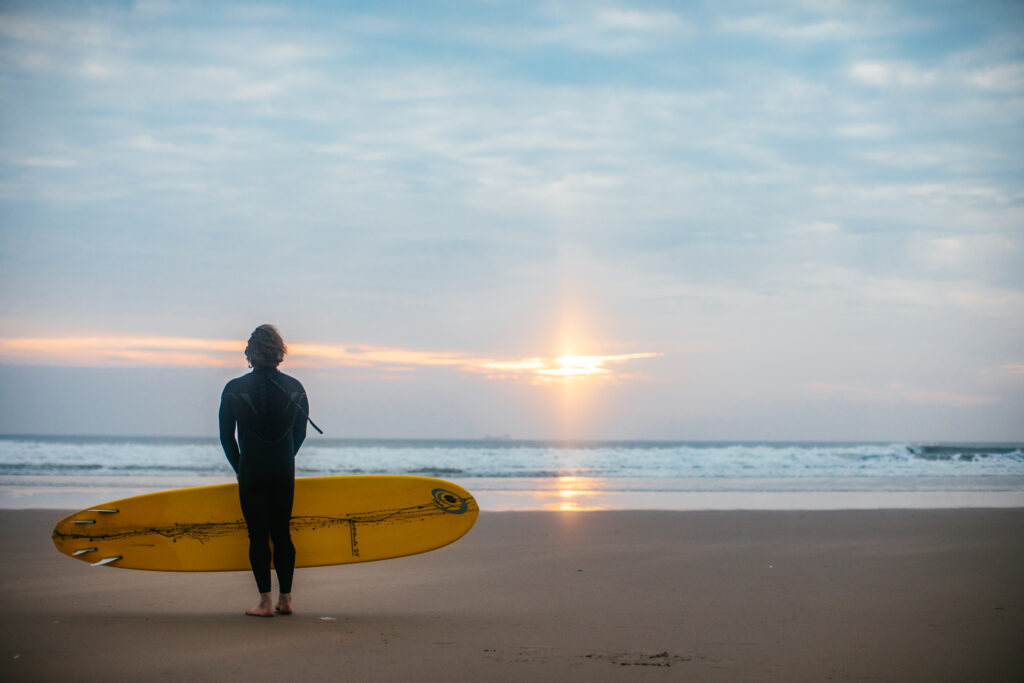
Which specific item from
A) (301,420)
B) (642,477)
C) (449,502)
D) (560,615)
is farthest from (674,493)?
(301,420)

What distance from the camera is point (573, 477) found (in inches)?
668

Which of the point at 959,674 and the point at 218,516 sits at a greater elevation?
the point at 218,516

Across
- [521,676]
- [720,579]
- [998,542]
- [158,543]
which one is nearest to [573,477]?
[998,542]

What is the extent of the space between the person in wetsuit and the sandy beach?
28 centimetres

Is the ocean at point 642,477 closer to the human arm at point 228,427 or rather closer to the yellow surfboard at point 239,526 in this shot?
the yellow surfboard at point 239,526

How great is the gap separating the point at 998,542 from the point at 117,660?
21.4ft

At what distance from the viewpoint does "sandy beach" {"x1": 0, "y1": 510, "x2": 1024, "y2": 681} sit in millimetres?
2949

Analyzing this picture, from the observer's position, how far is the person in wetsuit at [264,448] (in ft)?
12.1

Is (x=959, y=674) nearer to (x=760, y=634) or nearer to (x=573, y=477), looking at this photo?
(x=760, y=634)

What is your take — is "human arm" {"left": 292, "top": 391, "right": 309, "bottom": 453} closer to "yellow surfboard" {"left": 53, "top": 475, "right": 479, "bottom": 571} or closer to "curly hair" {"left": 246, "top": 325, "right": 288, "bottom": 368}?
"curly hair" {"left": 246, "top": 325, "right": 288, "bottom": 368}

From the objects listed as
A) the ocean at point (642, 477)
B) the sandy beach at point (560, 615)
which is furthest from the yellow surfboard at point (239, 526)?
the ocean at point (642, 477)

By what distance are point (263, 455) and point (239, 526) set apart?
914 mm

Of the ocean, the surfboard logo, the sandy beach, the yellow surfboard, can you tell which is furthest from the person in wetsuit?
the ocean

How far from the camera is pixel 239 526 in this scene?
4.37 metres
